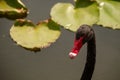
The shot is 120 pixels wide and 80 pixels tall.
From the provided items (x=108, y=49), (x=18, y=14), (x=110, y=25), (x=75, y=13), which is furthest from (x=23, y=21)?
(x=108, y=49)

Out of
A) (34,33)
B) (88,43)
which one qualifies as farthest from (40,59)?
(88,43)

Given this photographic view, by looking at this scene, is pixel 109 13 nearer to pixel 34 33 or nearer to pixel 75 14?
pixel 75 14

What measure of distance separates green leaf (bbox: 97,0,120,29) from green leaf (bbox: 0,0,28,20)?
0.94ft

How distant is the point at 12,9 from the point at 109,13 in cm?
35

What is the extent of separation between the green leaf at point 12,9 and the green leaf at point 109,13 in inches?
11.3

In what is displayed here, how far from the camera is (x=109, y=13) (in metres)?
1.27

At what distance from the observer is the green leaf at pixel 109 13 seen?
1233 mm

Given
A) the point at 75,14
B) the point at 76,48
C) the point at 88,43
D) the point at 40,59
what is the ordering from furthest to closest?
1. the point at 40,59
2. the point at 75,14
3. the point at 88,43
4. the point at 76,48

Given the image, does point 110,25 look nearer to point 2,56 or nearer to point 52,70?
point 52,70

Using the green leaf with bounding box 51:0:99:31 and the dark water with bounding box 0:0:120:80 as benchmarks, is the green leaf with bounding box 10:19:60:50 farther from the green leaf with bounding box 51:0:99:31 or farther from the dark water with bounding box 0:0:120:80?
the dark water with bounding box 0:0:120:80

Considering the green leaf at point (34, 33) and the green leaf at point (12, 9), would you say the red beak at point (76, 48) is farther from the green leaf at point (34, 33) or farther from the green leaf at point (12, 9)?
the green leaf at point (12, 9)

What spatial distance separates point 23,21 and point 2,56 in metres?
0.26

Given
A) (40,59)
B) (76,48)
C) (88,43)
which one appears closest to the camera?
(76,48)

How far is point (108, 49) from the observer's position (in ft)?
4.89
